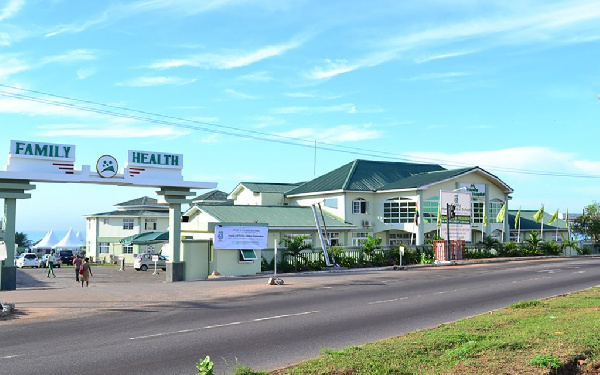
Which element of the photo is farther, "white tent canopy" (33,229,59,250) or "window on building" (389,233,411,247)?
"white tent canopy" (33,229,59,250)

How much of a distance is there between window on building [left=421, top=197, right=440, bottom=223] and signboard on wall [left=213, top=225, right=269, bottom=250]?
22659mm

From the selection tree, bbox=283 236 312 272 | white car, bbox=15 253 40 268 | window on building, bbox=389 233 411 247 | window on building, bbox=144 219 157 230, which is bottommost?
white car, bbox=15 253 40 268

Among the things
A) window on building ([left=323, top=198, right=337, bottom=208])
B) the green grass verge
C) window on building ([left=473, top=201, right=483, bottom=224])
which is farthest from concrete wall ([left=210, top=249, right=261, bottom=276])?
window on building ([left=473, top=201, right=483, bottom=224])

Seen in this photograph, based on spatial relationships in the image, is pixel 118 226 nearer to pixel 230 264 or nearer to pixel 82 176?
pixel 230 264

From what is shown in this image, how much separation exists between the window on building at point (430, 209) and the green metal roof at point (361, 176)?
15.3ft

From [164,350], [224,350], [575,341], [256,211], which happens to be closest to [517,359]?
[575,341]

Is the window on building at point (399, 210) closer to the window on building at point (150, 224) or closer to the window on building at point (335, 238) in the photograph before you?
the window on building at point (335, 238)

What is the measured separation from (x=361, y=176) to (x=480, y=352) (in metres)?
46.2

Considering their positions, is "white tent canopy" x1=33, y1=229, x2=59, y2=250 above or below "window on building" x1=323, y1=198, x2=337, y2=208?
below

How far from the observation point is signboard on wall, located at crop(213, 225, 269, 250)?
31844mm

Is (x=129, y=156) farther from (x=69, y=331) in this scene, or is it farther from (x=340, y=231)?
(x=340, y=231)

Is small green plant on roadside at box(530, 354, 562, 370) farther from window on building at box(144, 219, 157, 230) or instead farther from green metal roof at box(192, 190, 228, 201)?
window on building at box(144, 219, 157, 230)

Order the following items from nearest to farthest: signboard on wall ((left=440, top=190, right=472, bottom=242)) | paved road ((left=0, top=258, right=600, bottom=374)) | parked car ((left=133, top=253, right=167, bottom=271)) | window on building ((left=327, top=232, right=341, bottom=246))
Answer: paved road ((left=0, top=258, right=600, bottom=374)), parked car ((left=133, top=253, right=167, bottom=271)), window on building ((left=327, top=232, right=341, bottom=246)), signboard on wall ((left=440, top=190, right=472, bottom=242))

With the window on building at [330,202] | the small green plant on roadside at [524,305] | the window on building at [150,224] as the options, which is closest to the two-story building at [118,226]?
the window on building at [150,224]
